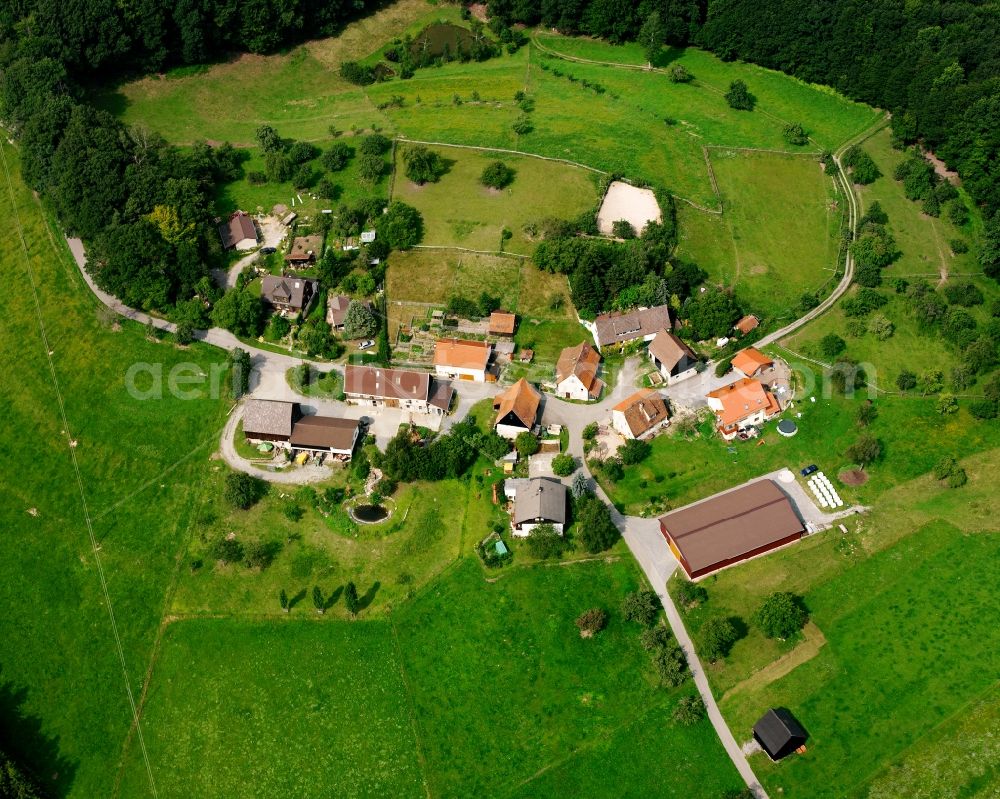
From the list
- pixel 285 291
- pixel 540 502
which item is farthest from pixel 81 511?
pixel 540 502

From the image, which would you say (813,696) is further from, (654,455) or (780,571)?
(654,455)

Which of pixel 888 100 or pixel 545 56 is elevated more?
pixel 888 100

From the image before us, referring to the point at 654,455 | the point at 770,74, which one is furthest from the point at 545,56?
the point at 654,455

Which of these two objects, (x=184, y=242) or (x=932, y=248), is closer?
(x=184, y=242)

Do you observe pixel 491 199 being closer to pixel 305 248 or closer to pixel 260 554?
pixel 305 248

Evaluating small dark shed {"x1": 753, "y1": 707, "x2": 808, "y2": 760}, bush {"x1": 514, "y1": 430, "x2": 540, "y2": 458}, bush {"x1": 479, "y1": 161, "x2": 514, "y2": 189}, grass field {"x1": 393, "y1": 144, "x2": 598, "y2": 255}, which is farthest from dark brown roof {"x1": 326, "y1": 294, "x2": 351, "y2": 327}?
small dark shed {"x1": 753, "y1": 707, "x2": 808, "y2": 760}

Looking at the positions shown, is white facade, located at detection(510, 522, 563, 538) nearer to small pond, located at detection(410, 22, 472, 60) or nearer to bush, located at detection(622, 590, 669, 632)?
bush, located at detection(622, 590, 669, 632)

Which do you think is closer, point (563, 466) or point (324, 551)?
point (324, 551)
